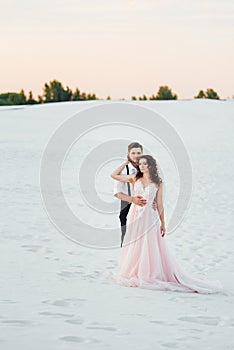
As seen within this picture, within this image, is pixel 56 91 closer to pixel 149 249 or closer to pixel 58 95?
pixel 58 95

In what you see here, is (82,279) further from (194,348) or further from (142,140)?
(142,140)

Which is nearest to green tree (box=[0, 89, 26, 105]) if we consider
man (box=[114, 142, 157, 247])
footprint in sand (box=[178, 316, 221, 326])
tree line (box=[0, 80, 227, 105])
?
tree line (box=[0, 80, 227, 105])

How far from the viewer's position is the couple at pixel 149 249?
7184 mm

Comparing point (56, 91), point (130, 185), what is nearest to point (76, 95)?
point (56, 91)

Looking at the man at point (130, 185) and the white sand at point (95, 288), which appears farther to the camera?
the man at point (130, 185)

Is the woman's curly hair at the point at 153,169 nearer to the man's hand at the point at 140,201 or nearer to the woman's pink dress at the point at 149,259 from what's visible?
the woman's pink dress at the point at 149,259

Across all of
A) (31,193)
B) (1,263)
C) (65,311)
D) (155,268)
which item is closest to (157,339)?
(65,311)

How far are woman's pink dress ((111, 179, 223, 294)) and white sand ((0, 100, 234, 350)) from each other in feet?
0.56

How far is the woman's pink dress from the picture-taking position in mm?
7172

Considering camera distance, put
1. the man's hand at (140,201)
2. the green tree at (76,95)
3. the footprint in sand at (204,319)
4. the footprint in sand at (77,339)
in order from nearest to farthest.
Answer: the footprint in sand at (77,339)
the footprint in sand at (204,319)
the man's hand at (140,201)
the green tree at (76,95)

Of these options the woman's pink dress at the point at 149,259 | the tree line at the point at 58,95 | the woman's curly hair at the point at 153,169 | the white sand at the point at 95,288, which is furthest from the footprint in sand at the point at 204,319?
the tree line at the point at 58,95

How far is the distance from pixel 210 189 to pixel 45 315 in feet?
38.5

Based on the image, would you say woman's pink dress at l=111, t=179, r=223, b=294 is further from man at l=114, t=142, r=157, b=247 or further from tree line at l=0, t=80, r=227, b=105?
tree line at l=0, t=80, r=227, b=105

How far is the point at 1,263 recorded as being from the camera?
812cm
